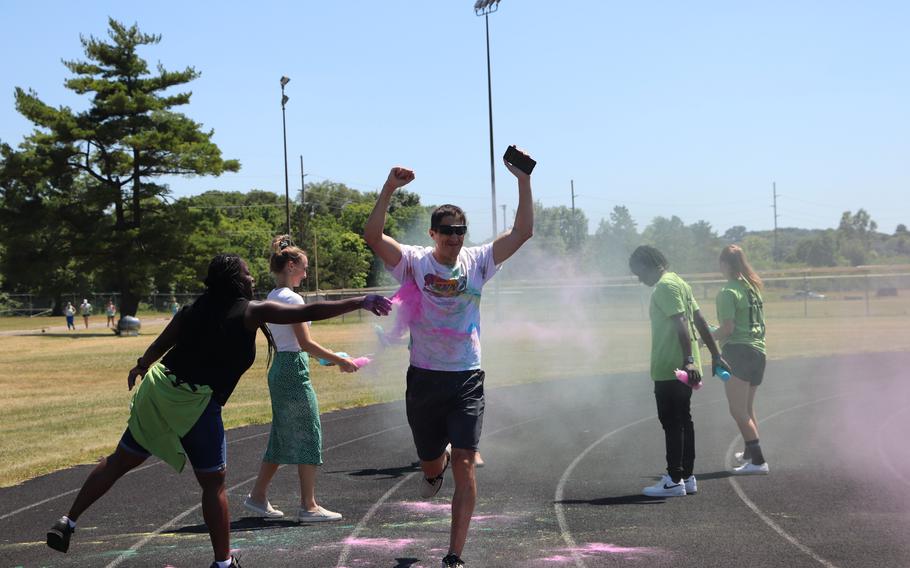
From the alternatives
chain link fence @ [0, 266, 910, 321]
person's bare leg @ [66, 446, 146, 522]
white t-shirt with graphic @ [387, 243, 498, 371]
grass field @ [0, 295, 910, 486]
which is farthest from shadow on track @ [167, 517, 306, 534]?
chain link fence @ [0, 266, 910, 321]

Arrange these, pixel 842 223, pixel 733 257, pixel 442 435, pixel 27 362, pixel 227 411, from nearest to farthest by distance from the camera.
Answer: pixel 442 435
pixel 733 257
pixel 227 411
pixel 27 362
pixel 842 223

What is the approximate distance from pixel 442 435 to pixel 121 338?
38171mm

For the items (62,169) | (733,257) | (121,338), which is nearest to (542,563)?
(733,257)

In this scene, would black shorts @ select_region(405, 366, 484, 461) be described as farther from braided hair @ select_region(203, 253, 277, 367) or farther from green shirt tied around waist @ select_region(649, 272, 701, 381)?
green shirt tied around waist @ select_region(649, 272, 701, 381)

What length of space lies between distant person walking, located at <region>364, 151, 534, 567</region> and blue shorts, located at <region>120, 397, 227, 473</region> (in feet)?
3.63

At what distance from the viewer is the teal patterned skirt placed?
275 inches

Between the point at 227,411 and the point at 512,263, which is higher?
the point at 512,263

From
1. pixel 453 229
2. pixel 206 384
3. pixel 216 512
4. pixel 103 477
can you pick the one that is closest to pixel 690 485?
pixel 453 229

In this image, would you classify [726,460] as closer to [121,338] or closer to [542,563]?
[542,563]

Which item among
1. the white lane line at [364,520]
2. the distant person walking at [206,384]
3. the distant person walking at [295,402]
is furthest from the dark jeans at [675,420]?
the distant person walking at [206,384]

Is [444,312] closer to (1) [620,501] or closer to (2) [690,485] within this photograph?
(1) [620,501]

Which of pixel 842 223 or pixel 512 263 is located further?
pixel 842 223

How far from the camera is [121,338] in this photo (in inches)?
1618

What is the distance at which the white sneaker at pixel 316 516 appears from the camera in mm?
7055
